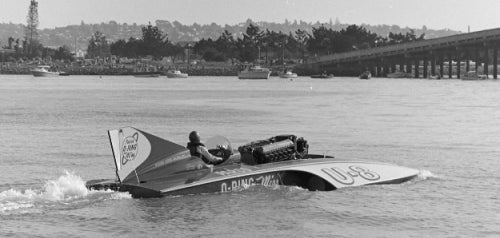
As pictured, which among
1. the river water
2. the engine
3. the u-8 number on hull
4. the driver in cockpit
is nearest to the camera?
the river water

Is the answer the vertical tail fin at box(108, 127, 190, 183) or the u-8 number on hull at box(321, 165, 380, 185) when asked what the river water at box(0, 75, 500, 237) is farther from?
the vertical tail fin at box(108, 127, 190, 183)

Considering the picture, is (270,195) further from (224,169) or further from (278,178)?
(224,169)

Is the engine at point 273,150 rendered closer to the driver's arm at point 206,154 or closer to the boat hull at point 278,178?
the boat hull at point 278,178

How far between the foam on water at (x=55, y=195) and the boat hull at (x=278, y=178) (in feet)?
0.87

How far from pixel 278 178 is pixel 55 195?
586 centimetres

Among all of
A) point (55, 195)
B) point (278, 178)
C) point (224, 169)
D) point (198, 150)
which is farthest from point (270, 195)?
point (55, 195)

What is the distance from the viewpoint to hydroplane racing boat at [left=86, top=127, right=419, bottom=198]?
22828 mm

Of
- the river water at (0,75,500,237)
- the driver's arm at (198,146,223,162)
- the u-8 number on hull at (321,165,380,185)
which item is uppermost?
the driver's arm at (198,146,223,162)

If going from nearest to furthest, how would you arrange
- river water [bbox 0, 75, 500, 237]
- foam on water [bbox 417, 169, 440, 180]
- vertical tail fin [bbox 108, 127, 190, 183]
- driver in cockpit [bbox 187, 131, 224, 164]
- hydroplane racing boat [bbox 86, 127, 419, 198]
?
river water [bbox 0, 75, 500, 237], vertical tail fin [bbox 108, 127, 190, 183], hydroplane racing boat [bbox 86, 127, 419, 198], driver in cockpit [bbox 187, 131, 224, 164], foam on water [bbox 417, 169, 440, 180]

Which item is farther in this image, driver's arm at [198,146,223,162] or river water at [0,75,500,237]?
driver's arm at [198,146,223,162]

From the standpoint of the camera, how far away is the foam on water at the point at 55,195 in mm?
22656

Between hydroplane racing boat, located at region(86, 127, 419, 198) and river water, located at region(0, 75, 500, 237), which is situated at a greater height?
hydroplane racing boat, located at region(86, 127, 419, 198)

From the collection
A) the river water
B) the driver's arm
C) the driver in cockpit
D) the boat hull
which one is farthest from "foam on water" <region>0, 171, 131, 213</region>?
the driver's arm

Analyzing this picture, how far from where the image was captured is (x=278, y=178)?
24.9 m
